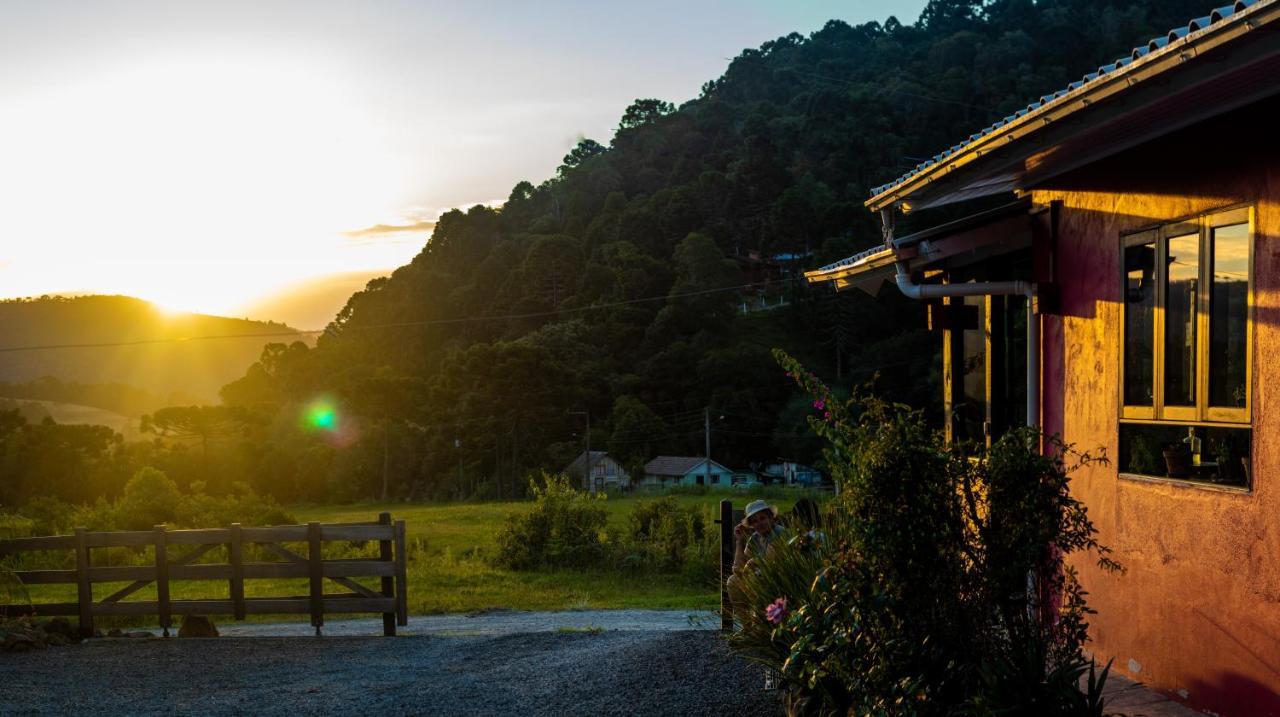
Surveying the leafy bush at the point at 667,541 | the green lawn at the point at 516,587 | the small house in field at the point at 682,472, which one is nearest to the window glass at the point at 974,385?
the green lawn at the point at 516,587

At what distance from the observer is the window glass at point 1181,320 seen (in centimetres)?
625

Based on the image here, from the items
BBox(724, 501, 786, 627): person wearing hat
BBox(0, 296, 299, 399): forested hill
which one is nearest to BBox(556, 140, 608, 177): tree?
BBox(0, 296, 299, 399): forested hill

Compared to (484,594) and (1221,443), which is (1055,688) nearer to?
(1221,443)

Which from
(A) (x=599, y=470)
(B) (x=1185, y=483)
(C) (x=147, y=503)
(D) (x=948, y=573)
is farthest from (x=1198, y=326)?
(A) (x=599, y=470)

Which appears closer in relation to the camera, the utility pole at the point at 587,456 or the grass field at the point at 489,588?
the grass field at the point at 489,588

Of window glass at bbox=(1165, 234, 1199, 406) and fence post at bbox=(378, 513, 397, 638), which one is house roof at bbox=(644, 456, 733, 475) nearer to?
fence post at bbox=(378, 513, 397, 638)

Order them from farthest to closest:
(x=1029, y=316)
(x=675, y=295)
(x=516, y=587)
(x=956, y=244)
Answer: (x=675, y=295) → (x=516, y=587) → (x=956, y=244) → (x=1029, y=316)

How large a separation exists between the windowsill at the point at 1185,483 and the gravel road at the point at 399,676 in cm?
263

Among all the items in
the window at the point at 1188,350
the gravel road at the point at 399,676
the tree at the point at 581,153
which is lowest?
the gravel road at the point at 399,676

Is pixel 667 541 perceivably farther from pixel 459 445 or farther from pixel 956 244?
pixel 459 445

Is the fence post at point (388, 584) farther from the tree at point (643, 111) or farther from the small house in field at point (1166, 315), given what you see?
the tree at point (643, 111)

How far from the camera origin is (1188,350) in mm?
6332

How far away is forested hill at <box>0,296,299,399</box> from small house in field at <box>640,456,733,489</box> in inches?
840

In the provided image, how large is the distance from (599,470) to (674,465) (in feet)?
13.4
